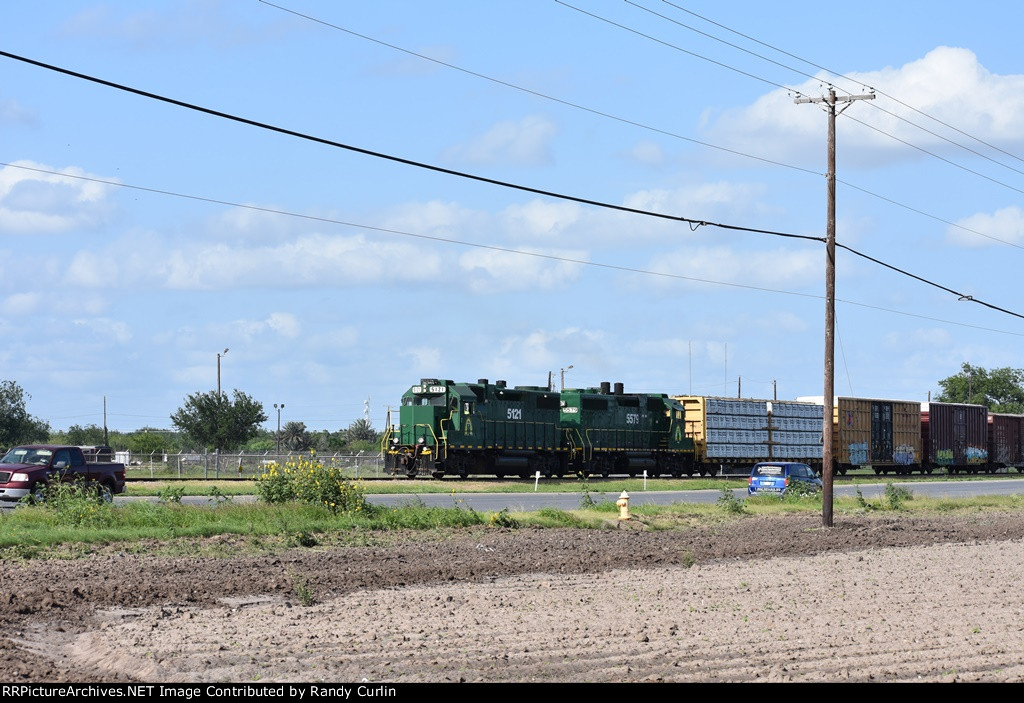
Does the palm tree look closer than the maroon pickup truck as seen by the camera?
No

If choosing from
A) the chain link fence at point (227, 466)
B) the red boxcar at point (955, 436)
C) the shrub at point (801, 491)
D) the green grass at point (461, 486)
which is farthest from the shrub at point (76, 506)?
the red boxcar at point (955, 436)

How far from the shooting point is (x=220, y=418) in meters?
80.9

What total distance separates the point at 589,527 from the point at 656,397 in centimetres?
2799

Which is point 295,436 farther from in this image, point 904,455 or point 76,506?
point 76,506

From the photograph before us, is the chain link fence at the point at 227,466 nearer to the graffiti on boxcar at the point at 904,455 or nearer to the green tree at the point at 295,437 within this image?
the graffiti on boxcar at the point at 904,455

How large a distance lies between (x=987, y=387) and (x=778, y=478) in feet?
374

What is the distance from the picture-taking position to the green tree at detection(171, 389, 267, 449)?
80.9 meters

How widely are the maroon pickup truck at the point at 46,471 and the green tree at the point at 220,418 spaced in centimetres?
5344

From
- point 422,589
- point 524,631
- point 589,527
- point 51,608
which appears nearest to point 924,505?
point 589,527

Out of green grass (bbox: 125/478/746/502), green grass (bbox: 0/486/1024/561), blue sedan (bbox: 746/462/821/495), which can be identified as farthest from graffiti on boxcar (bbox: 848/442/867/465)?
green grass (bbox: 0/486/1024/561)

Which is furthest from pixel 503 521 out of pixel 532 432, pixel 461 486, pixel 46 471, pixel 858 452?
pixel 858 452

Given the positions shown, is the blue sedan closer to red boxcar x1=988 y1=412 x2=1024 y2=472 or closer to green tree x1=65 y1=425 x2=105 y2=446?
red boxcar x1=988 y1=412 x2=1024 y2=472

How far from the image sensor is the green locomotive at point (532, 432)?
153 ft

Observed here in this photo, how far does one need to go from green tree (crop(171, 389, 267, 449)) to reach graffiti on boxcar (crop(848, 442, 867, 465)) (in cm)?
4163
